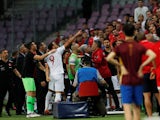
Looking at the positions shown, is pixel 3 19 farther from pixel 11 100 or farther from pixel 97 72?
pixel 97 72

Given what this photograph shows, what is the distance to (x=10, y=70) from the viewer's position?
20453 millimetres

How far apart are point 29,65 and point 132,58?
284 inches

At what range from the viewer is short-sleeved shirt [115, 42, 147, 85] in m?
12.3

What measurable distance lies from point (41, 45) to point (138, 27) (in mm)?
2955

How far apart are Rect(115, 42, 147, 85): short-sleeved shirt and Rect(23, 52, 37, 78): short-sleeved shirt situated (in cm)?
701

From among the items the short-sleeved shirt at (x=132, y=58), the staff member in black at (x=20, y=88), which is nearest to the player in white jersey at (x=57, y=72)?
the staff member in black at (x=20, y=88)

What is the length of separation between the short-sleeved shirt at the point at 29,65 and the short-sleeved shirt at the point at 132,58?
7.01m

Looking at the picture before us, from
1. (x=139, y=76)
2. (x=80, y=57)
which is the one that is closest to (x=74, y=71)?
(x=80, y=57)

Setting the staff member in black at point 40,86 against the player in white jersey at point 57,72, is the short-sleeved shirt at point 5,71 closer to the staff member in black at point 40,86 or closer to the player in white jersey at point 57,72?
the staff member in black at point 40,86

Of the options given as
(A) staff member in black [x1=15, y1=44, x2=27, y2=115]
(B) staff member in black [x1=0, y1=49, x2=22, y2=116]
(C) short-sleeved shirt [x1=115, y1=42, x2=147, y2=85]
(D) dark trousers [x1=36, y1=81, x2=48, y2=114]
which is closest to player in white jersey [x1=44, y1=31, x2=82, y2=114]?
(D) dark trousers [x1=36, y1=81, x2=48, y2=114]

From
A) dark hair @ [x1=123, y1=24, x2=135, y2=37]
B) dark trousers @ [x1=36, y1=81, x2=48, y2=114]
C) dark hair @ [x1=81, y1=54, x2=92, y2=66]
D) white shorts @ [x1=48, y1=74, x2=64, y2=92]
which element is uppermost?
dark hair @ [x1=123, y1=24, x2=135, y2=37]

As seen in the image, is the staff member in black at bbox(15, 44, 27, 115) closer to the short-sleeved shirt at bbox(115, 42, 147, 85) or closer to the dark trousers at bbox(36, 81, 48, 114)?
the dark trousers at bbox(36, 81, 48, 114)

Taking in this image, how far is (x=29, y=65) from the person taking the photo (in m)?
19.2

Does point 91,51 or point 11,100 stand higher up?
point 91,51
